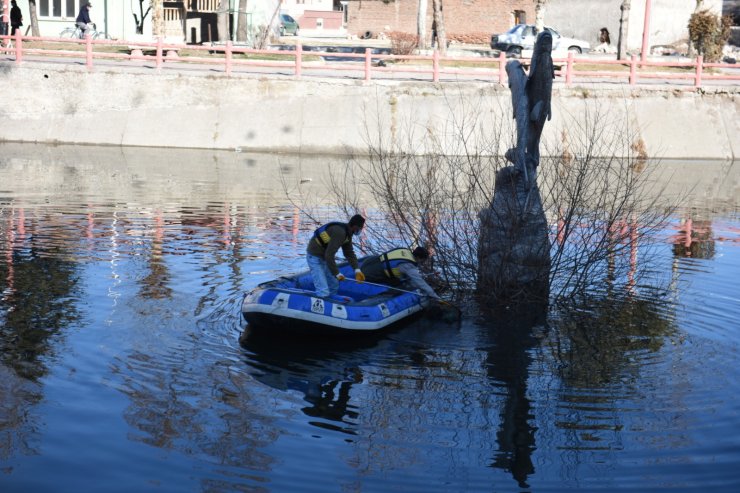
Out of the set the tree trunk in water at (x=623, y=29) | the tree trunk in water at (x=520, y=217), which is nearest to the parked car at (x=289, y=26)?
the tree trunk in water at (x=623, y=29)

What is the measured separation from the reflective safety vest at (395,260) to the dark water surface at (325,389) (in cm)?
75

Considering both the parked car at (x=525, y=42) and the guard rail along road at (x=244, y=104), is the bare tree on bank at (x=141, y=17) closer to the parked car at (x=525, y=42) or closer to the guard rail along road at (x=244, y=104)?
the guard rail along road at (x=244, y=104)

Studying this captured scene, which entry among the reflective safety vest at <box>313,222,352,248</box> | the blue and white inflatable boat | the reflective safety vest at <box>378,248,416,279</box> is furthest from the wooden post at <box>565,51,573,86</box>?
the blue and white inflatable boat

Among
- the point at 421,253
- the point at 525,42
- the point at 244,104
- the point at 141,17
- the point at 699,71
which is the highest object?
the point at 141,17

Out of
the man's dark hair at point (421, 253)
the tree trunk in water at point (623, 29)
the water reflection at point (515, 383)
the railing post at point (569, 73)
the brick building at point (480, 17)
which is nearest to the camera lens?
the water reflection at point (515, 383)

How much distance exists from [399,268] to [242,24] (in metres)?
40.2

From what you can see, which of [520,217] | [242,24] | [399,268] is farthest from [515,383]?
[242,24]

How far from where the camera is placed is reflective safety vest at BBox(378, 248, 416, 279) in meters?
13.6

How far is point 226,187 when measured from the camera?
25703 millimetres

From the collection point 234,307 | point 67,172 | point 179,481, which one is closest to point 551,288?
point 234,307

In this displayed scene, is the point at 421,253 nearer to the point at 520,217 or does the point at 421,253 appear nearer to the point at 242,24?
the point at 520,217

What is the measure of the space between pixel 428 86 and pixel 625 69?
11.3 metres

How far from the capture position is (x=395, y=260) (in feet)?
44.8

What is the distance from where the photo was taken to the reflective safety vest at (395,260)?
44.8ft
